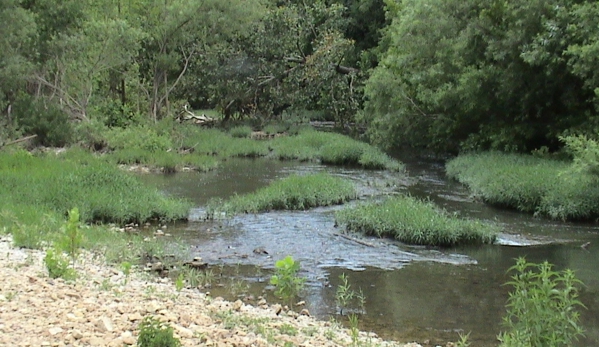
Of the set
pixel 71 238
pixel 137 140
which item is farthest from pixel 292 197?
pixel 137 140

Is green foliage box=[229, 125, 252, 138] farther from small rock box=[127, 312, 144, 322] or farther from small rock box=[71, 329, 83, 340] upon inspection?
small rock box=[71, 329, 83, 340]

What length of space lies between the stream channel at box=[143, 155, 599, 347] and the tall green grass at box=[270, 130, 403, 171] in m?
5.81

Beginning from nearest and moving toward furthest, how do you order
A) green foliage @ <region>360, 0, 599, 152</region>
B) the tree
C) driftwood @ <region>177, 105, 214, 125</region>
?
green foliage @ <region>360, 0, 599, 152</region> → the tree → driftwood @ <region>177, 105, 214, 125</region>

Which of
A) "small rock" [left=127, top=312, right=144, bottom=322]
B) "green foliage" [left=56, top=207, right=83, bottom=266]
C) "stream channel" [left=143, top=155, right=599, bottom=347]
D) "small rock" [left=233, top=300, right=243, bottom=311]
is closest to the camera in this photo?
"small rock" [left=127, top=312, right=144, bottom=322]

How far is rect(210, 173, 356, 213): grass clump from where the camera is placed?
16109 mm

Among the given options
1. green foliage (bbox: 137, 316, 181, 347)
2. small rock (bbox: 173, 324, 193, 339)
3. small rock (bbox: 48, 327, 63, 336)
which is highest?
green foliage (bbox: 137, 316, 181, 347)

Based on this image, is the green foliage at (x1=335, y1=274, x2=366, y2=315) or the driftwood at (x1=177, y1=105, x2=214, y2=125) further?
the driftwood at (x1=177, y1=105, x2=214, y2=125)

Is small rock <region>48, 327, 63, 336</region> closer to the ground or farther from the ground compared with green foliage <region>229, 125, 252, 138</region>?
farther from the ground

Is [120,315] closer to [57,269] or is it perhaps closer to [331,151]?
[57,269]

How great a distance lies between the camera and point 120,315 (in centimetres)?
678

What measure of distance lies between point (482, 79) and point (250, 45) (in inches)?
514

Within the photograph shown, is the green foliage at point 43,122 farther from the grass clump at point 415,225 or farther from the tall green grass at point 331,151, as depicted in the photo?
the grass clump at point 415,225

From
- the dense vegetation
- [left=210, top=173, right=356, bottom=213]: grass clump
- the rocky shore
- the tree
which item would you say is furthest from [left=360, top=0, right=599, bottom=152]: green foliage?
the rocky shore

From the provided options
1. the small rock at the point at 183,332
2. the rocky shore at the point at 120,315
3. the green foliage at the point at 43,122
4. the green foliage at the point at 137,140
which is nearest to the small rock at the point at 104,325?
the rocky shore at the point at 120,315
